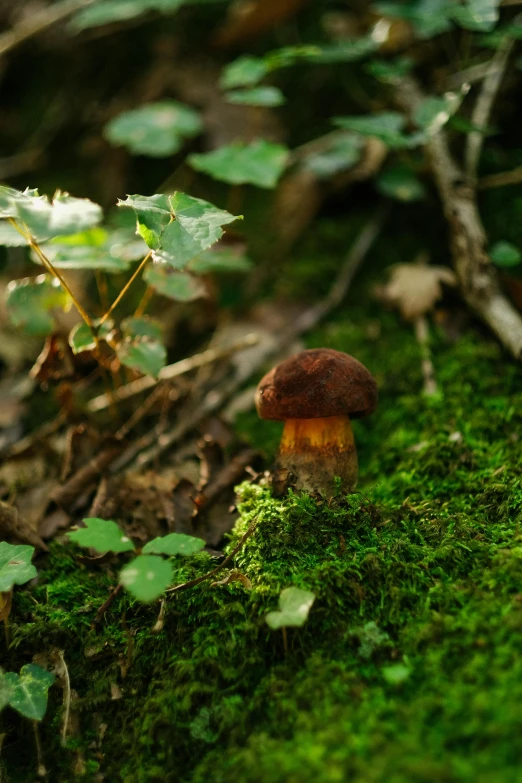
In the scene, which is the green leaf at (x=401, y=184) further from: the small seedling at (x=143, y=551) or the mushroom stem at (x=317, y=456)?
the small seedling at (x=143, y=551)

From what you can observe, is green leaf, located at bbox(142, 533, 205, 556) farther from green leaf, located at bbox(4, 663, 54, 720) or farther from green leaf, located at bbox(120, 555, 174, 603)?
green leaf, located at bbox(4, 663, 54, 720)

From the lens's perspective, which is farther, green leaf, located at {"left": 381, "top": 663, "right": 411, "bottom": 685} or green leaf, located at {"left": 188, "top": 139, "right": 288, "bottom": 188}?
green leaf, located at {"left": 188, "top": 139, "right": 288, "bottom": 188}

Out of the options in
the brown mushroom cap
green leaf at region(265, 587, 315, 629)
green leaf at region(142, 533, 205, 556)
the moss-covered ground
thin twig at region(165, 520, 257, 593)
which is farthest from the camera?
the brown mushroom cap

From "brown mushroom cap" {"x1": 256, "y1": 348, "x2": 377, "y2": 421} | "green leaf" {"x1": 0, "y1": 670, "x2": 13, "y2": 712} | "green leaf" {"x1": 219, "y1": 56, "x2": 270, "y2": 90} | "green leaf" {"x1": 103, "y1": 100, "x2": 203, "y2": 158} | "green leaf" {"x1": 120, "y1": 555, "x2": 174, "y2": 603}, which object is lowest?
"green leaf" {"x1": 0, "y1": 670, "x2": 13, "y2": 712}

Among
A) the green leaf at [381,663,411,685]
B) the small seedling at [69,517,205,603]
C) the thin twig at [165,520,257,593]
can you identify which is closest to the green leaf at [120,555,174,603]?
the small seedling at [69,517,205,603]

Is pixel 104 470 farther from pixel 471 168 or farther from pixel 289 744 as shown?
pixel 471 168

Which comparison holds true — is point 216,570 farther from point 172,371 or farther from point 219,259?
point 219,259

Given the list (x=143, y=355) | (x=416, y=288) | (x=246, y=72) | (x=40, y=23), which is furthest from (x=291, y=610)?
(x=40, y=23)

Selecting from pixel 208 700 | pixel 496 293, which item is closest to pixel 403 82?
pixel 496 293
